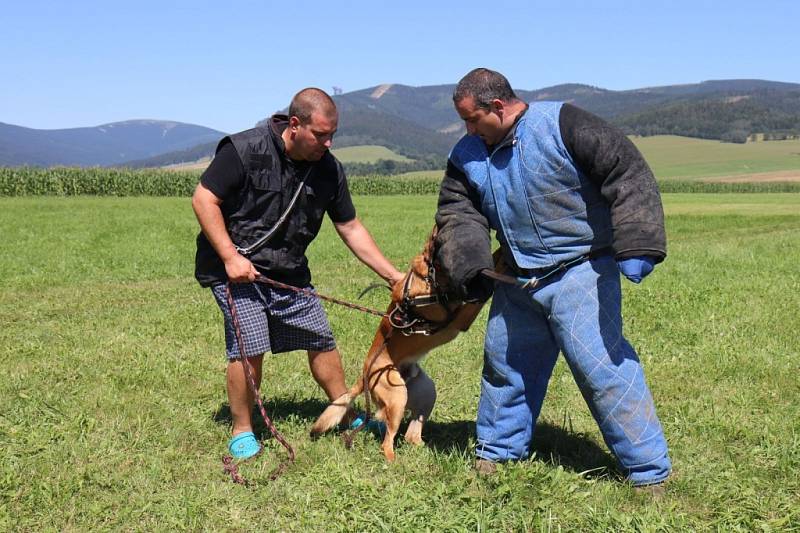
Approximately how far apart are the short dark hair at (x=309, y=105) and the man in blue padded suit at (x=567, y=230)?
80 cm

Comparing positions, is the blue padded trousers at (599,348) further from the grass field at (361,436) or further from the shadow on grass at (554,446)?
the shadow on grass at (554,446)

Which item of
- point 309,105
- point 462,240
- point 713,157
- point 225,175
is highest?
point 309,105

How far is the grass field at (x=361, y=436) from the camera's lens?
12.3ft

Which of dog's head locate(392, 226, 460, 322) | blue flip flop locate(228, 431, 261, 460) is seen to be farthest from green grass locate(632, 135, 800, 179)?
blue flip flop locate(228, 431, 261, 460)

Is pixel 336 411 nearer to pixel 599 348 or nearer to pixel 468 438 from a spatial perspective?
pixel 468 438

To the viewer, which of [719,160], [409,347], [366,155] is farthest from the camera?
[366,155]

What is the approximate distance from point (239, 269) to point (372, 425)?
158 cm

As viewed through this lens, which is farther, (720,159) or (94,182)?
(720,159)

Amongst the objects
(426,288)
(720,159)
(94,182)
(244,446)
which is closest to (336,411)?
(244,446)

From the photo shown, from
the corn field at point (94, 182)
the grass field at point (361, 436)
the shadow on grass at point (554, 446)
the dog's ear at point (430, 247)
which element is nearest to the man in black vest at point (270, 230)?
the dog's ear at point (430, 247)

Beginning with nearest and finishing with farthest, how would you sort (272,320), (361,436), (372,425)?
(272,320), (361,436), (372,425)

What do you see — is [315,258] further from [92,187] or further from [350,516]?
[92,187]

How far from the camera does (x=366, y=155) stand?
17750cm

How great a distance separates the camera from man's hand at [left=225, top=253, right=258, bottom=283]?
4250 mm
